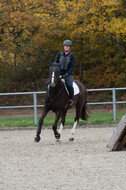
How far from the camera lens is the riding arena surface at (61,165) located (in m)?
6.64

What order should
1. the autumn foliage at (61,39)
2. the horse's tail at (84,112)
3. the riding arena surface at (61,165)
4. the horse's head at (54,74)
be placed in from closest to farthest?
the riding arena surface at (61,165) < the horse's head at (54,74) < the horse's tail at (84,112) < the autumn foliage at (61,39)

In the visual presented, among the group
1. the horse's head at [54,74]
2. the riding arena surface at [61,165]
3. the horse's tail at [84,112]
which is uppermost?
the horse's head at [54,74]

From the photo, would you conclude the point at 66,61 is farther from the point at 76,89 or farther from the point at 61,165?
the point at 61,165

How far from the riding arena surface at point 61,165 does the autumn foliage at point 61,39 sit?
12.0 m

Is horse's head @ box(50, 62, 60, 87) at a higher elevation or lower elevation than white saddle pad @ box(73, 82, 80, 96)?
higher

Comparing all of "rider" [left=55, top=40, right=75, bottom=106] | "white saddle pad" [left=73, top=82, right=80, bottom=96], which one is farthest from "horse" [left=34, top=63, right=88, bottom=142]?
"white saddle pad" [left=73, top=82, right=80, bottom=96]

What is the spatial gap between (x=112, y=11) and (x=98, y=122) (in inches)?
365

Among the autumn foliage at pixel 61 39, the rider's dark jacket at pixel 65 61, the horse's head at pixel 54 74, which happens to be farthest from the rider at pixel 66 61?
the autumn foliage at pixel 61 39

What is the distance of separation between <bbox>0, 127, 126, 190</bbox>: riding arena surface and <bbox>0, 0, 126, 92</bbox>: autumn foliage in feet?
39.3

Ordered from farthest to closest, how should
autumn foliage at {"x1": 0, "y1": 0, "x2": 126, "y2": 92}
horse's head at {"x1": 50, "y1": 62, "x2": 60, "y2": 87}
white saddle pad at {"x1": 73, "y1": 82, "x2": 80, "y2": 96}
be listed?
autumn foliage at {"x1": 0, "y1": 0, "x2": 126, "y2": 92} < white saddle pad at {"x1": 73, "y1": 82, "x2": 80, "y2": 96} < horse's head at {"x1": 50, "y1": 62, "x2": 60, "y2": 87}

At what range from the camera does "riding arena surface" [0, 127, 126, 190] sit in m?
6.64

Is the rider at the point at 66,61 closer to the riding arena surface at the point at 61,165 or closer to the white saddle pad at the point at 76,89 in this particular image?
the white saddle pad at the point at 76,89

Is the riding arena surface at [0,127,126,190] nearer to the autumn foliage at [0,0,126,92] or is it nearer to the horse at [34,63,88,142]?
the horse at [34,63,88,142]

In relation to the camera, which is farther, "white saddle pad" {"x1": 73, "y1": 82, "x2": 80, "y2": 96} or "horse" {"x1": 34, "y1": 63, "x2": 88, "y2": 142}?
"white saddle pad" {"x1": 73, "y1": 82, "x2": 80, "y2": 96}
